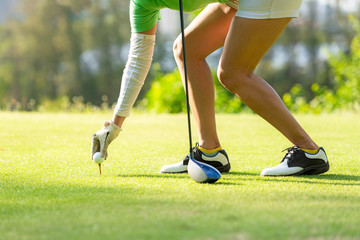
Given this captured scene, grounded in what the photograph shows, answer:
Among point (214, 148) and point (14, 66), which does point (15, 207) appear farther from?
point (14, 66)

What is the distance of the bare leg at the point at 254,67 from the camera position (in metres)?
3.13

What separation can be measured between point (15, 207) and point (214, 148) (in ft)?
4.87

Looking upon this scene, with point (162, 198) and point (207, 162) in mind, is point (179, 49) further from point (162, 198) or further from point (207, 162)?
point (162, 198)

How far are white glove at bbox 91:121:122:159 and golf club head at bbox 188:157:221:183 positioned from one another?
0.64 metres

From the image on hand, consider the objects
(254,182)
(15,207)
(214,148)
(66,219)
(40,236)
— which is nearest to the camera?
(40,236)

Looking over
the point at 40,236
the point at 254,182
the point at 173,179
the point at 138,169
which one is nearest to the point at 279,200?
the point at 254,182

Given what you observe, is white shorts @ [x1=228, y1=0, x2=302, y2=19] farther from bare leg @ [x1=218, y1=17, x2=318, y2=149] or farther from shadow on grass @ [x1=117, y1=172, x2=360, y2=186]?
shadow on grass @ [x1=117, y1=172, x2=360, y2=186]

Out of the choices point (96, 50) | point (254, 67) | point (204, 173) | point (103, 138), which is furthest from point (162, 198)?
point (96, 50)

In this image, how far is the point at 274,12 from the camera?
3.12 m

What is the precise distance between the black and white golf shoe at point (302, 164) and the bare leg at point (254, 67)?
0.07 meters

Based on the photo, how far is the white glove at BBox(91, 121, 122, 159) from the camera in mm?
3354

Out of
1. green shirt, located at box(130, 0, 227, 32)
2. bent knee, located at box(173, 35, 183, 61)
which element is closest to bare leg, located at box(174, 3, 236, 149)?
bent knee, located at box(173, 35, 183, 61)

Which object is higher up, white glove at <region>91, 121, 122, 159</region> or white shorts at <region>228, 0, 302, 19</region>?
white shorts at <region>228, 0, 302, 19</region>

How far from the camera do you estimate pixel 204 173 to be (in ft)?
9.44
